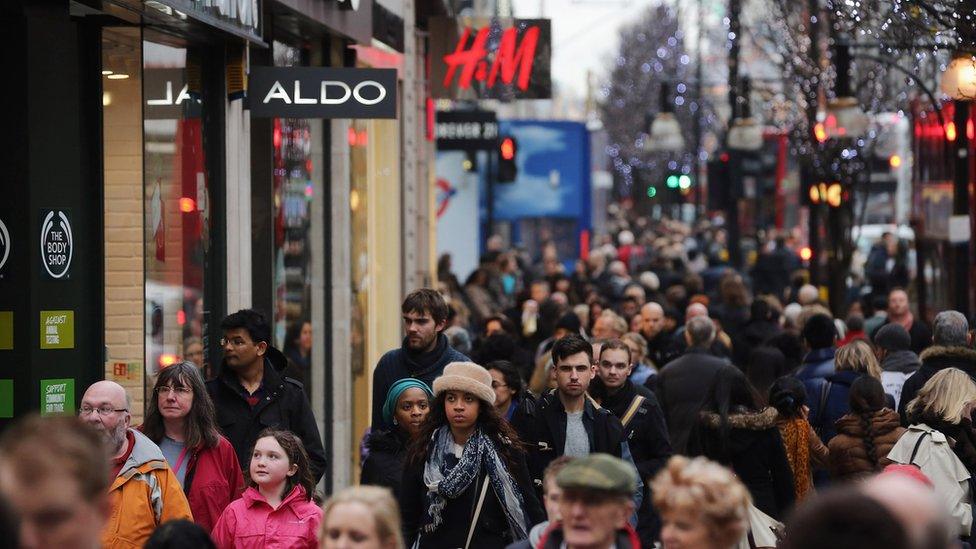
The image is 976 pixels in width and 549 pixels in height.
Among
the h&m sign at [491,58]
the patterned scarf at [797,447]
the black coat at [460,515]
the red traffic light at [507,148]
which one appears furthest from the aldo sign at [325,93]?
the red traffic light at [507,148]

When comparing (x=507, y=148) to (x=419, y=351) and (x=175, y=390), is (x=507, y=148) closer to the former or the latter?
(x=419, y=351)

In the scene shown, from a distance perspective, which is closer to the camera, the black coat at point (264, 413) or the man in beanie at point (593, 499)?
the man in beanie at point (593, 499)

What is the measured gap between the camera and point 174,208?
37.7 feet

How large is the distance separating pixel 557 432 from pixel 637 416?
94 centimetres

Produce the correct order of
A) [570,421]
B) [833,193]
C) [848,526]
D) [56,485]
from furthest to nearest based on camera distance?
[833,193] < [570,421] < [56,485] < [848,526]

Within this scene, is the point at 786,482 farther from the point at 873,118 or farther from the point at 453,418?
the point at 873,118

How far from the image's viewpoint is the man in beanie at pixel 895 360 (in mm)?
12875

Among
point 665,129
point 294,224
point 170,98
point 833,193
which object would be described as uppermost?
point 665,129

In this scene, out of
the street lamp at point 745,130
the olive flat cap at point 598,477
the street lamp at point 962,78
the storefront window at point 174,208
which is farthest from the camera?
the street lamp at point 745,130

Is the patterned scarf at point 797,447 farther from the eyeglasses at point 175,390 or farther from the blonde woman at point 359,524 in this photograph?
the blonde woman at point 359,524

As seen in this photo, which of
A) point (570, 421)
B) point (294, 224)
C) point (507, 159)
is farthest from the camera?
point (507, 159)

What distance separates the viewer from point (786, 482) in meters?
10.1

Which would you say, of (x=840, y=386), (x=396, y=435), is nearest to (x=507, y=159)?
(x=840, y=386)

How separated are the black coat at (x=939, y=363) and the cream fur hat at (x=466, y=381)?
4.15 metres
